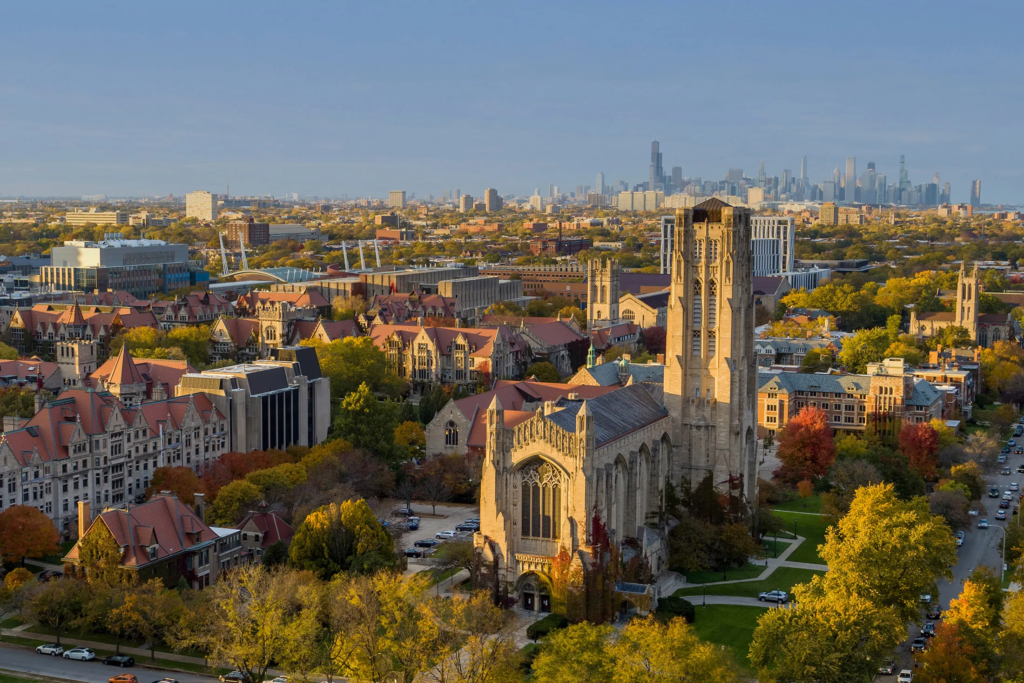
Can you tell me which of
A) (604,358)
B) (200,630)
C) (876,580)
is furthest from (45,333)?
(876,580)

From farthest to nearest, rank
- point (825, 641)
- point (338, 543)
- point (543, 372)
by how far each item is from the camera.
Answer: point (543, 372)
point (338, 543)
point (825, 641)

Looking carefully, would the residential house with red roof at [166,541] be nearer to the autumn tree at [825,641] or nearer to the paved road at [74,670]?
the paved road at [74,670]

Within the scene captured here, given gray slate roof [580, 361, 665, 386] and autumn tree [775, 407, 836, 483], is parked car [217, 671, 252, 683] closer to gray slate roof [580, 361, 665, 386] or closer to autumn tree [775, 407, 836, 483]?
gray slate roof [580, 361, 665, 386]

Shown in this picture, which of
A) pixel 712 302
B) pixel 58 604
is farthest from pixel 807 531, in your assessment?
pixel 58 604

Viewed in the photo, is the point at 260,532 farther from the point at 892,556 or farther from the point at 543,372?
the point at 543,372

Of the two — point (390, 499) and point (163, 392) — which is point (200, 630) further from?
point (163, 392)
